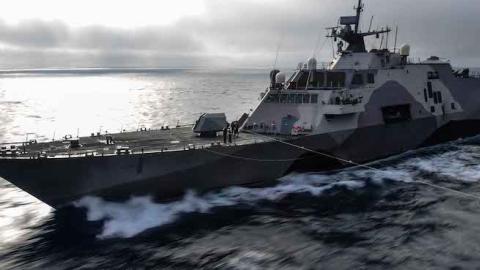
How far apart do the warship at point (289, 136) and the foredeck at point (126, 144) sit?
0.16ft

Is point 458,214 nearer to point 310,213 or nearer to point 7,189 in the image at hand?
point 310,213

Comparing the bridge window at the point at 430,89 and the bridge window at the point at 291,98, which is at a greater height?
the bridge window at the point at 430,89

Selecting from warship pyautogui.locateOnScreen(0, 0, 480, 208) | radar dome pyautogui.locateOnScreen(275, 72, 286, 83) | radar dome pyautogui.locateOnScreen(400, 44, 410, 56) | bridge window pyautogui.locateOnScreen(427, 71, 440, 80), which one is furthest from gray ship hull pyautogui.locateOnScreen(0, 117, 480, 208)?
bridge window pyautogui.locateOnScreen(427, 71, 440, 80)

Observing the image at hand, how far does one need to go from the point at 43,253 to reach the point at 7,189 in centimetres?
922

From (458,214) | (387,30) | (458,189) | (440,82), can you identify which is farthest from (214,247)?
(440,82)

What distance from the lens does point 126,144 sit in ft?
65.3

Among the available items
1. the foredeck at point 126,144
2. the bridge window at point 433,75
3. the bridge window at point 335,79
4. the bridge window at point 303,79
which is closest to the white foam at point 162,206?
the foredeck at point 126,144

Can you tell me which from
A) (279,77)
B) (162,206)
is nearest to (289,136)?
(279,77)

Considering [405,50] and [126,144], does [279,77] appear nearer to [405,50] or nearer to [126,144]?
[405,50]

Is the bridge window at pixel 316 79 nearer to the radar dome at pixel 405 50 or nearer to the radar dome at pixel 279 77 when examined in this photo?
the radar dome at pixel 279 77

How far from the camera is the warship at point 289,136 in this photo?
16875 millimetres

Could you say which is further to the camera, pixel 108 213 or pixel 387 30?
pixel 387 30

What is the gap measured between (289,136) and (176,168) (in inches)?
251

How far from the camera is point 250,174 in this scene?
796 inches
